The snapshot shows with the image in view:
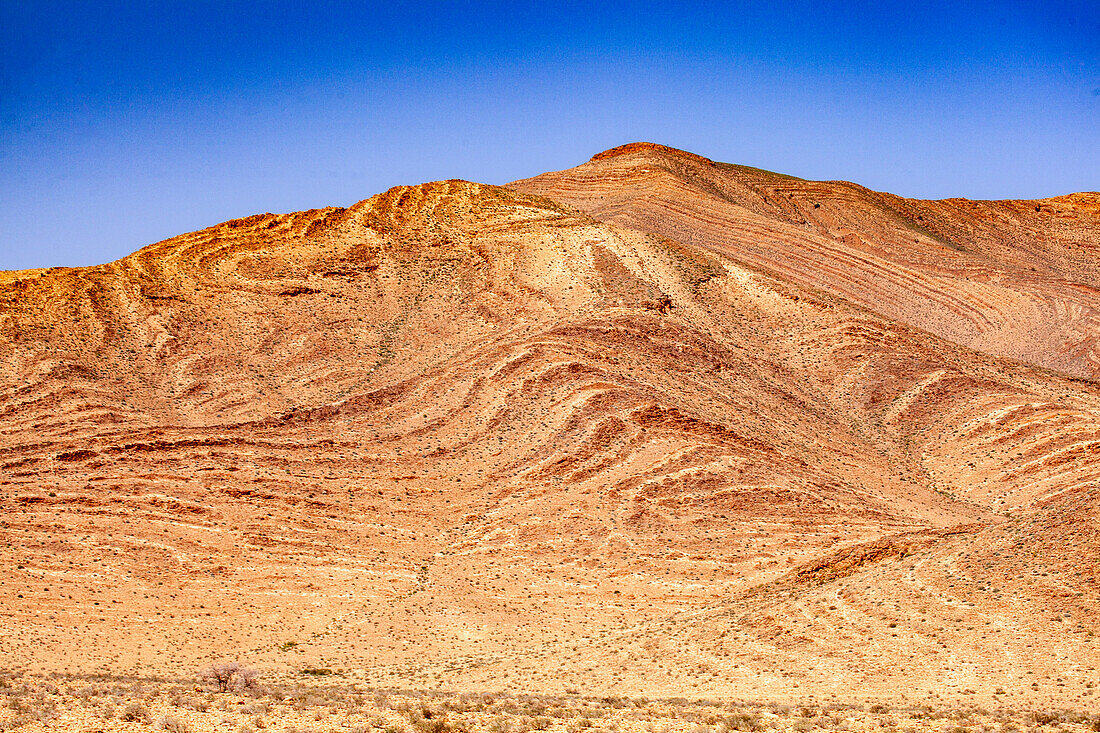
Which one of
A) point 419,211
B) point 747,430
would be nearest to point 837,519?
point 747,430

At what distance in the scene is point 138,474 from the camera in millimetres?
42188

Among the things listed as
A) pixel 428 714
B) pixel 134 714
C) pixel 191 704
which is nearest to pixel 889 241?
pixel 428 714

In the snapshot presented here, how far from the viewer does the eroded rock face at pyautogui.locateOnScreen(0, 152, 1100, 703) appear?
29.0 meters

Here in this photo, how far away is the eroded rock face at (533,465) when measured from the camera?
95.1 feet

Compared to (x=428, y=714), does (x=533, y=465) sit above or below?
above

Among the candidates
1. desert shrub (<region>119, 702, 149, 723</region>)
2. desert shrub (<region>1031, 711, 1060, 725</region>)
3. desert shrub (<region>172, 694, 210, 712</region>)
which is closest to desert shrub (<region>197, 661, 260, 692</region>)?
desert shrub (<region>172, 694, 210, 712</region>)

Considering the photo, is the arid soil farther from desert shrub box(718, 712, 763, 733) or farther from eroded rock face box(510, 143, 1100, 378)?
eroded rock face box(510, 143, 1100, 378)

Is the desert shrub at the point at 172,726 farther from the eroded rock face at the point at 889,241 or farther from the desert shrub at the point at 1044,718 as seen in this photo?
the eroded rock face at the point at 889,241

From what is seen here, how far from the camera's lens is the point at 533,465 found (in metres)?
43.2

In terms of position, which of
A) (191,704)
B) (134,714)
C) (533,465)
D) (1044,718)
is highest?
(533,465)

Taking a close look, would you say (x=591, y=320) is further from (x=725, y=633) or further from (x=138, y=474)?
(x=725, y=633)

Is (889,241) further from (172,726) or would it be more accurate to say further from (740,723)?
Result: (172,726)

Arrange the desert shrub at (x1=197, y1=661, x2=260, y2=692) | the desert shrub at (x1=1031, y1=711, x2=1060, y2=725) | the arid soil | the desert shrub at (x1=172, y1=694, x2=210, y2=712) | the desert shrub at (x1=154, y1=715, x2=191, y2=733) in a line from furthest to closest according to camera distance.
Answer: the desert shrub at (x1=197, y1=661, x2=260, y2=692), the desert shrub at (x1=1031, y1=711, x2=1060, y2=725), the desert shrub at (x1=172, y1=694, x2=210, y2=712), the arid soil, the desert shrub at (x1=154, y1=715, x2=191, y2=733)

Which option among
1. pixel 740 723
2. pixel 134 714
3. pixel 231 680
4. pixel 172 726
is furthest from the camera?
pixel 231 680
